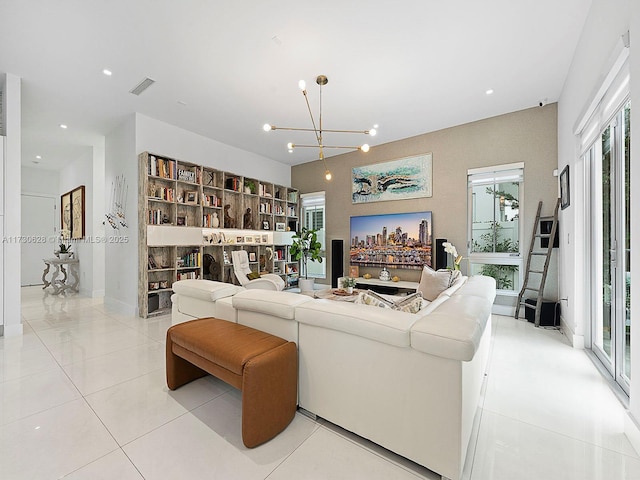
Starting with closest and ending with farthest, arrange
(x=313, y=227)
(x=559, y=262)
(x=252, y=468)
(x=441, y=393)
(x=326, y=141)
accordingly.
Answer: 1. (x=441, y=393)
2. (x=252, y=468)
3. (x=559, y=262)
4. (x=326, y=141)
5. (x=313, y=227)

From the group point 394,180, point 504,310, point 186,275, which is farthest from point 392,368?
point 394,180

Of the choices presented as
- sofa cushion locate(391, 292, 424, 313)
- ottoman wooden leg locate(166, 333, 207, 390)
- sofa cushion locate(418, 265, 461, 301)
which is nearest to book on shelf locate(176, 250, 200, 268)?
ottoman wooden leg locate(166, 333, 207, 390)

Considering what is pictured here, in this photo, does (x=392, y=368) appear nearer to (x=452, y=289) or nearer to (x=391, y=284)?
(x=452, y=289)

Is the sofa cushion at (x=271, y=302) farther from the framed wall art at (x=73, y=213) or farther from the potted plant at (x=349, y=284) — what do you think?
the framed wall art at (x=73, y=213)

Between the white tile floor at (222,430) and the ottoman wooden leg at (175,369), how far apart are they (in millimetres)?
77

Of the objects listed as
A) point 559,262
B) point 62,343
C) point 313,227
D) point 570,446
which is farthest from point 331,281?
point 570,446

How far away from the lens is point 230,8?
7.95 feet

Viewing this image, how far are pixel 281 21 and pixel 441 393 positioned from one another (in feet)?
10.2

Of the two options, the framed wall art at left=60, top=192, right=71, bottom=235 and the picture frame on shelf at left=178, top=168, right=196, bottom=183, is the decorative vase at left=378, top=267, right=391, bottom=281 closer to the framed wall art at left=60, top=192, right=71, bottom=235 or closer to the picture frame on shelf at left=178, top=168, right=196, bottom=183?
the picture frame on shelf at left=178, top=168, right=196, bottom=183

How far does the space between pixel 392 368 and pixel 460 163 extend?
448 cm

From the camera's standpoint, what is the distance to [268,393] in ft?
5.14

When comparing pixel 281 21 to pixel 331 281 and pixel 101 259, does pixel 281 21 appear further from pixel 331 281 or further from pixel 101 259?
pixel 101 259

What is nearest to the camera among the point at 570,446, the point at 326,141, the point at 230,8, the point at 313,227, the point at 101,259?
the point at 570,446

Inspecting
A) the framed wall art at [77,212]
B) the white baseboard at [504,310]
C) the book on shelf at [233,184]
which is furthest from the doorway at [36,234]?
the white baseboard at [504,310]
